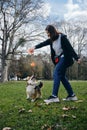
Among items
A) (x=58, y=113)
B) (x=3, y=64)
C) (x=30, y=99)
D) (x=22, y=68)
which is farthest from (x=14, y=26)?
(x=22, y=68)

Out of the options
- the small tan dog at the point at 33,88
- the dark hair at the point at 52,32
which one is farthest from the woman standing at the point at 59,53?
the small tan dog at the point at 33,88

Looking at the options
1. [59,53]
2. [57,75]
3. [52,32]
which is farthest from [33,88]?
[52,32]

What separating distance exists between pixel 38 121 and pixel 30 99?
3.63 meters

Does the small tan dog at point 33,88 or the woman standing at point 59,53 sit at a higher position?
the woman standing at point 59,53

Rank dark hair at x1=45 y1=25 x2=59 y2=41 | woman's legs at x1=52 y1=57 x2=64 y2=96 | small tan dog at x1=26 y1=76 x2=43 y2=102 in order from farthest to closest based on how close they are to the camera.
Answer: small tan dog at x1=26 y1=76 x2=43 y2=102 < woman's legs at x1=52 y1=57 x2=64 y2=96 < dark hair at x1=45 y1=25 x2=59 y2=41

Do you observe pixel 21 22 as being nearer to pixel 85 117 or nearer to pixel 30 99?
pixel 30 99

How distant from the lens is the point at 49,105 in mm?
8352

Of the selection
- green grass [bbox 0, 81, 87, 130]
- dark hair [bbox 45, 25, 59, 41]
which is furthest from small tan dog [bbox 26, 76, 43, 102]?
dark hair [bbox 45, 25, 59, 41]

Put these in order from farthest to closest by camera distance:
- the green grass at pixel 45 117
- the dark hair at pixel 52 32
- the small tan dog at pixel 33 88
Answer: the small tan dog at pixel 33 88, the dark hair at pixel 52 32, the green grass at pixel 45 117

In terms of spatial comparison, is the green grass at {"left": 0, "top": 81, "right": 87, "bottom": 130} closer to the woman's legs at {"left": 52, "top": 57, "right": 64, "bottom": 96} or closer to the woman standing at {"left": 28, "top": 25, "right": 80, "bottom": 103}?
the woman's legs at {"left": 52, "top": 57, "right": 64, "bottom": 96}

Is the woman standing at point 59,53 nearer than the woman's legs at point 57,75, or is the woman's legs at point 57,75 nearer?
the woman standing at point 59,53

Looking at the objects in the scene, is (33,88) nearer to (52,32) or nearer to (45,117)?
(52,32)

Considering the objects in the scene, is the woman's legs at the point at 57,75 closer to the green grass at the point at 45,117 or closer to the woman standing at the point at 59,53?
the woman standing at the point at 59,53

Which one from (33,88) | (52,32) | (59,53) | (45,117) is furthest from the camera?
(33,88)
